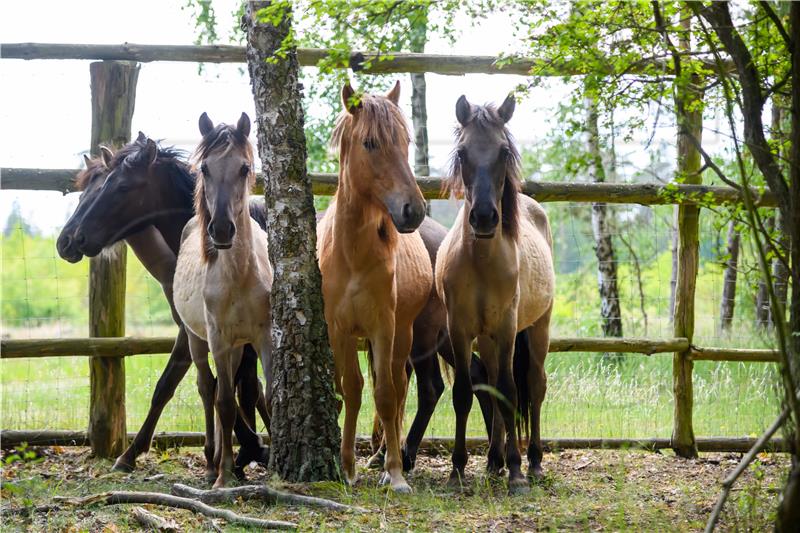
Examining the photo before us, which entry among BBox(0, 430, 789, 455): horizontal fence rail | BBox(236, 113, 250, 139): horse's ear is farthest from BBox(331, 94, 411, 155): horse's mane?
BBox(0, 430, 789, 455): horizontal fence rail

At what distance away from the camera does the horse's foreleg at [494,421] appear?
514cm

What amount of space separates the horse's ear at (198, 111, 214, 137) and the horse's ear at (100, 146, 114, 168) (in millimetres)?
1148

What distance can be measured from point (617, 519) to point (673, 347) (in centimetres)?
272

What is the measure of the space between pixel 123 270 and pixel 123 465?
147 centimetres

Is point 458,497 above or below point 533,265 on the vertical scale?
below

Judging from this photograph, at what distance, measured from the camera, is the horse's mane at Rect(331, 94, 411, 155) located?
4715mm

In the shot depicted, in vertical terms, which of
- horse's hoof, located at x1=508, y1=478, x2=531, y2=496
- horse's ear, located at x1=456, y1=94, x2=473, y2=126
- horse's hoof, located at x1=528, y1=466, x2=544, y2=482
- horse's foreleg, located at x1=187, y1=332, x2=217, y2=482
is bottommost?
horse's hoof, located at x1=528, y1=466, x2=544, y2=482

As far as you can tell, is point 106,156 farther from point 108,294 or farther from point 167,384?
A: point 167,384

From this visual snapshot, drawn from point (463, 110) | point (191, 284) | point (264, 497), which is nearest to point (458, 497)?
point (264, 497)

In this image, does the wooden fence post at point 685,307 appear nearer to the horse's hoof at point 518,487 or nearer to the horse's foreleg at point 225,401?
the horse's hoof at point 518,487

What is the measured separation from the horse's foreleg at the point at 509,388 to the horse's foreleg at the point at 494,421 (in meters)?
0.06

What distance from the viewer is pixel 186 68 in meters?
11.0

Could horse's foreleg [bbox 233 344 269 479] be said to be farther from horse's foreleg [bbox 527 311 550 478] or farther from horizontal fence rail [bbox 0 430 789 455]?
horse's foreleg [bbox 527 311 550 478]

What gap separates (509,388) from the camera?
5.01 metres
